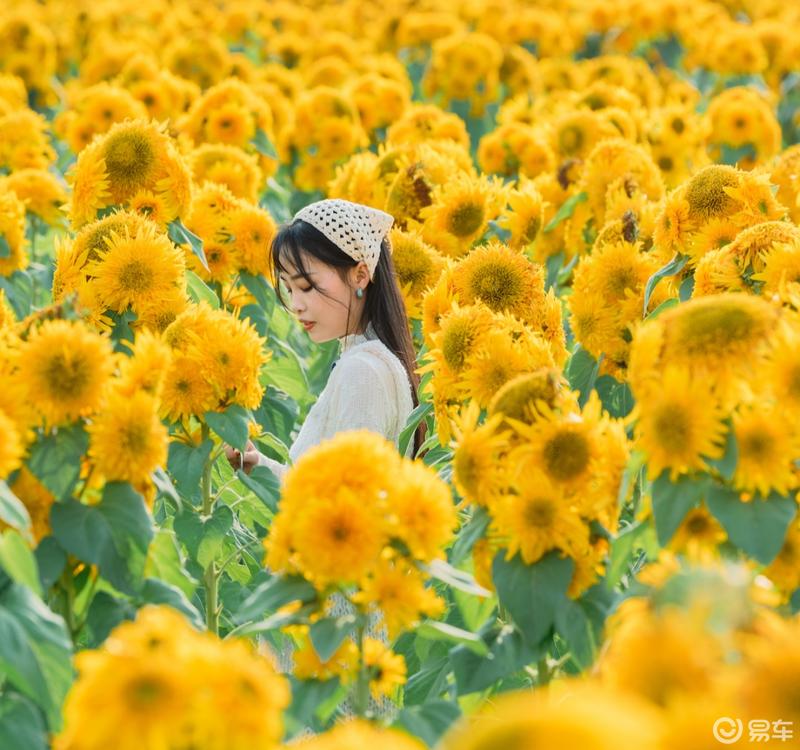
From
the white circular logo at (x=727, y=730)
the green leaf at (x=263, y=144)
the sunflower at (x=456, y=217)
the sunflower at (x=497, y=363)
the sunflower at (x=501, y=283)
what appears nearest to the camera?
the white circular logo at (x=727, y=730)

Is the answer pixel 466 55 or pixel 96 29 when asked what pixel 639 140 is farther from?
pixel 96 29

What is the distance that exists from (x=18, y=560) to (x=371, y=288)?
5.77 feet

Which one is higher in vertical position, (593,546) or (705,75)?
Answer: (593,546)

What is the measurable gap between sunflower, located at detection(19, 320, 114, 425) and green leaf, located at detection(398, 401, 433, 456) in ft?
3.40

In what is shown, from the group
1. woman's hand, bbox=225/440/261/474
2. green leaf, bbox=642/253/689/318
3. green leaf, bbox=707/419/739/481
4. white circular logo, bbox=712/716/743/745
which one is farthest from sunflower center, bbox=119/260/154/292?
white circular logo, bbox=712/716/743/745

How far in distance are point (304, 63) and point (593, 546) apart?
7689 mm

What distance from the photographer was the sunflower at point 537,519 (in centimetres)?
195

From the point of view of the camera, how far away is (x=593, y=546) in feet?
6.63

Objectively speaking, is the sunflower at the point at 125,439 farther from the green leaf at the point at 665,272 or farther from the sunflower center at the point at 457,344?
the green leaf at the point at 665,272

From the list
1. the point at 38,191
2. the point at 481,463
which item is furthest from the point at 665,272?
the point at 38,191

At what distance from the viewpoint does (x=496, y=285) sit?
295cm

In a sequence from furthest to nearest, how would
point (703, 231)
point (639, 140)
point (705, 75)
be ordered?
point (705, 75), point (639, 140), point (703, 231)

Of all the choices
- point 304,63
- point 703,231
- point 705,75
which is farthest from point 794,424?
point 705,75

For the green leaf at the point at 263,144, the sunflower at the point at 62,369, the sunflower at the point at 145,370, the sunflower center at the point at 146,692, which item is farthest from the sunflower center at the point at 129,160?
the sunflower center at the point at 146,692
